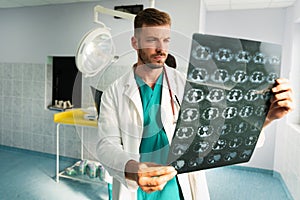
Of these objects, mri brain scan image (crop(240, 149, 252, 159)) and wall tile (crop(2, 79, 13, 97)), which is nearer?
mri brain scan image (crop(240, 149, 252, 159))

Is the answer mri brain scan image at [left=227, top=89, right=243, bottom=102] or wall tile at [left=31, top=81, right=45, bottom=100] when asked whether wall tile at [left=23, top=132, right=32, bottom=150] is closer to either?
wall tile at [left=31, top=81, right=45, bottom=100]

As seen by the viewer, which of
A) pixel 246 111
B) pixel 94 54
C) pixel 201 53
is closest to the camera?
pixel 201 53

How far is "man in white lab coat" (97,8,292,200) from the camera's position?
45 centimetres

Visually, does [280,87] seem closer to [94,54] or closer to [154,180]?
[154,180]

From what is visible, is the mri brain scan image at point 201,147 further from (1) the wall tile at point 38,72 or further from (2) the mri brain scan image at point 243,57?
(1) the wall tile at point 38,72

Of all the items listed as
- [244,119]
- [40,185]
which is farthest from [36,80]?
[244,119]

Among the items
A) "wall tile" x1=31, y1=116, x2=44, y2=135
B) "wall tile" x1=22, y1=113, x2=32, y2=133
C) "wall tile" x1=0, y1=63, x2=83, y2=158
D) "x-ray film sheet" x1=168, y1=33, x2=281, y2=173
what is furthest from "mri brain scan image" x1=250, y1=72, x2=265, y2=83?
"wall tile" x1=22, y1=113, x2=32, y2=133

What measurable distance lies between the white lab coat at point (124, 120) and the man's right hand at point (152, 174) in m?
0.05

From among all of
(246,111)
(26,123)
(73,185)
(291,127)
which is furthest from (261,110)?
(26,123)

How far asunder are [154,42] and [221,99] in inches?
5.9

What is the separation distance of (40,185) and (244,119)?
2.38 meters

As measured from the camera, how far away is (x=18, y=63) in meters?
3.15

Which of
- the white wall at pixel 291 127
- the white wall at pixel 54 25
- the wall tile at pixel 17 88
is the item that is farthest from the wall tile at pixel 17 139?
the white wall at pixel 291 127

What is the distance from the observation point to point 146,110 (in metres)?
0.54
